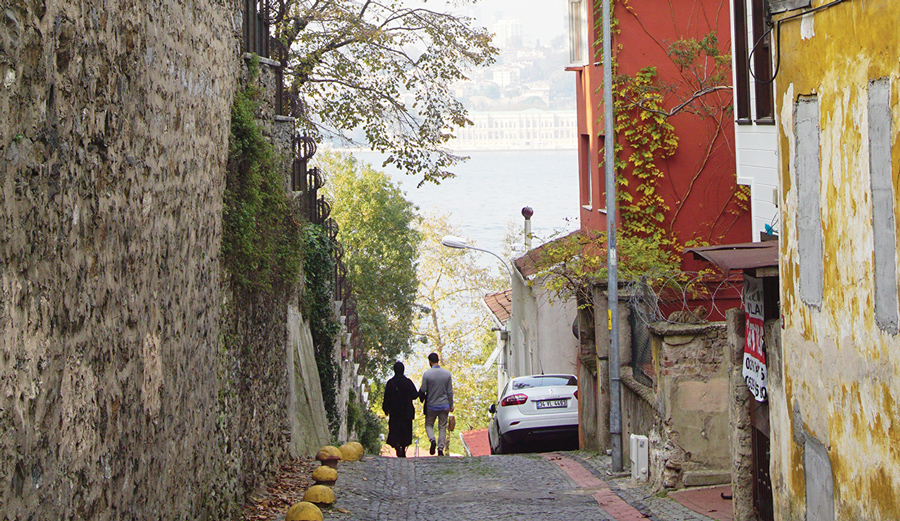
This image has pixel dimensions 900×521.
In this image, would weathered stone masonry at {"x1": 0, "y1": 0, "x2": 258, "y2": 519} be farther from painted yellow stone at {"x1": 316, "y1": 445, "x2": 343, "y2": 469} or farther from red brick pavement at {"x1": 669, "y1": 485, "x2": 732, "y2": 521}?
red brick pavement at {"x1": 669, "y1": 485, "x2": 732, "y2": 521}

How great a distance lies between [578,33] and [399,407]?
32.0ft

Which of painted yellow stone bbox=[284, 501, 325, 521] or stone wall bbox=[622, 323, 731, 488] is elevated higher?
stone wall bbox=[622, 323, 731, 488]

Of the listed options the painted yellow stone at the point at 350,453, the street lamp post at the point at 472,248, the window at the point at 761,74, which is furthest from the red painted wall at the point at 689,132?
the painted yellow stone at the point at 350,453

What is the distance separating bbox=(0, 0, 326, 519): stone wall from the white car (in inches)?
329

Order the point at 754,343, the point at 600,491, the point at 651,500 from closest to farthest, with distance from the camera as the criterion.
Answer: the point at 754,343
the point at 651,500
the point at 600,491

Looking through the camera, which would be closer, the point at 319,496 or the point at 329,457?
the point at 319,496

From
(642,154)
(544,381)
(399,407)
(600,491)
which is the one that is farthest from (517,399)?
(600,491)

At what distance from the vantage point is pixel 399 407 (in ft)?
53.8

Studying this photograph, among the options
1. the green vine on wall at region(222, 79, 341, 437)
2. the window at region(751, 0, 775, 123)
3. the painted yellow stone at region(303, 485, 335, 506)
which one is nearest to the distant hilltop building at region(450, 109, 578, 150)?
the window at region(751, 0, 775, 123)

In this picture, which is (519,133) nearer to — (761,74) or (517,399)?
(517,399)

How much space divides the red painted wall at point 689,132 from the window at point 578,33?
68.9 inches

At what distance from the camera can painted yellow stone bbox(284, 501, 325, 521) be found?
338 inches

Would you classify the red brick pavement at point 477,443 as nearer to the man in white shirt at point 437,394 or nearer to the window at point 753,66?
the man in white shirt at point 437,394

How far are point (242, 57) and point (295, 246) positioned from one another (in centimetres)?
290
